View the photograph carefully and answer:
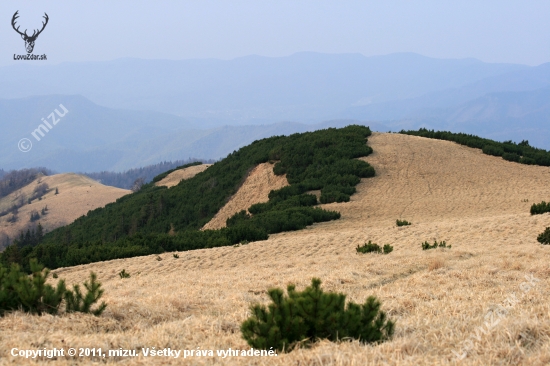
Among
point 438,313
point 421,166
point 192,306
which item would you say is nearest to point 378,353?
point 438,313

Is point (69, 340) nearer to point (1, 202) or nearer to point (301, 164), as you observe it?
point (301, 164)

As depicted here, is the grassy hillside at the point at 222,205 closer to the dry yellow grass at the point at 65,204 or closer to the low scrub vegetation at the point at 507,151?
the low scrub vegetation at the point at 507,151

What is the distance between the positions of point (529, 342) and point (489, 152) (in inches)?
1061

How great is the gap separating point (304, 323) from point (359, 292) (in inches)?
116

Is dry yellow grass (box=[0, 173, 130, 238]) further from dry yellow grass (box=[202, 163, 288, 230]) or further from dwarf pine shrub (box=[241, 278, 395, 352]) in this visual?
dwarf pine shrub (box=[241, 278, 395, 352])

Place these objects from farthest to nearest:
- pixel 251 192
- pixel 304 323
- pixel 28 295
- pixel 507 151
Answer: pixel 507 151 → pixel 251 192 → pixel 28 295 → pixel 304 323

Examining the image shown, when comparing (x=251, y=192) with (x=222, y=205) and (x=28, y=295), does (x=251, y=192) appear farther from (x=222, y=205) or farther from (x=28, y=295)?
(x=28, y=295)

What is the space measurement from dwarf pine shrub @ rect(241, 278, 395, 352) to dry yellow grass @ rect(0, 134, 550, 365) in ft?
0.58

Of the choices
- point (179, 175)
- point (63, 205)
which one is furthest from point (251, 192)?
point (63, 205)

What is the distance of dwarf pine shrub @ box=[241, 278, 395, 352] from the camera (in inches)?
144

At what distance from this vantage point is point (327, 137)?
30.8m

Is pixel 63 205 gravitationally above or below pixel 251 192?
above

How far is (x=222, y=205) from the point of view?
2575 cm

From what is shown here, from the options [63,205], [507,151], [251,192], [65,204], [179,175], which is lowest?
[251,192]
